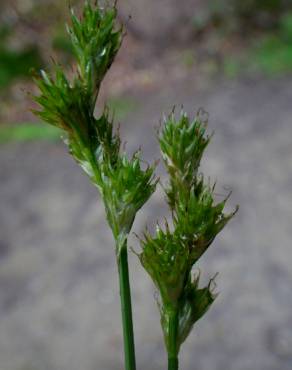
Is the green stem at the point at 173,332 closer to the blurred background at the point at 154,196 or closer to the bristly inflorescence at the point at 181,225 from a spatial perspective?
the bristly inflorescence at the point at 181,225

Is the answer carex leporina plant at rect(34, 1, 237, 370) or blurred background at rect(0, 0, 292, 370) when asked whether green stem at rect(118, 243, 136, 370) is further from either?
blurred background at rect(0, 0, 292, 370)

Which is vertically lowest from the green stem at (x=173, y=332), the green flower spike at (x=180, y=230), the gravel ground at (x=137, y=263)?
the green stem at (x=173, y=332)

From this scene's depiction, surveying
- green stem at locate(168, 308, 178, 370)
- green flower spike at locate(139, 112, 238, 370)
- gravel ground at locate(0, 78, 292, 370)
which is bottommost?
green stem at locate(168, 308, 178, 370)

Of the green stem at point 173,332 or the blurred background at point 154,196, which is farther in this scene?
the blurred background at point 154,196

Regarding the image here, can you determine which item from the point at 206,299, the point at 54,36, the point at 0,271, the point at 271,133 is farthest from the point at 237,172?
the point at 206,299

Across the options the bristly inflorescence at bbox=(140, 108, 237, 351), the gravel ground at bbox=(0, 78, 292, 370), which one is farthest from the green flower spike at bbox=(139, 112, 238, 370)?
the gravel ground at bbox=(0, 78, 292, 370)

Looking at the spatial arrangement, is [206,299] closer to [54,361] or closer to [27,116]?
[54,361]

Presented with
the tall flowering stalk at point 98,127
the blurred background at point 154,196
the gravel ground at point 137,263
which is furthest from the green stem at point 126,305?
the gravel ground at point 137,263

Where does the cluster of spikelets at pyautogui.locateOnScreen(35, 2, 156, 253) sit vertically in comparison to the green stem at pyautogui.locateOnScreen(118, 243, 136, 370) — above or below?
above
